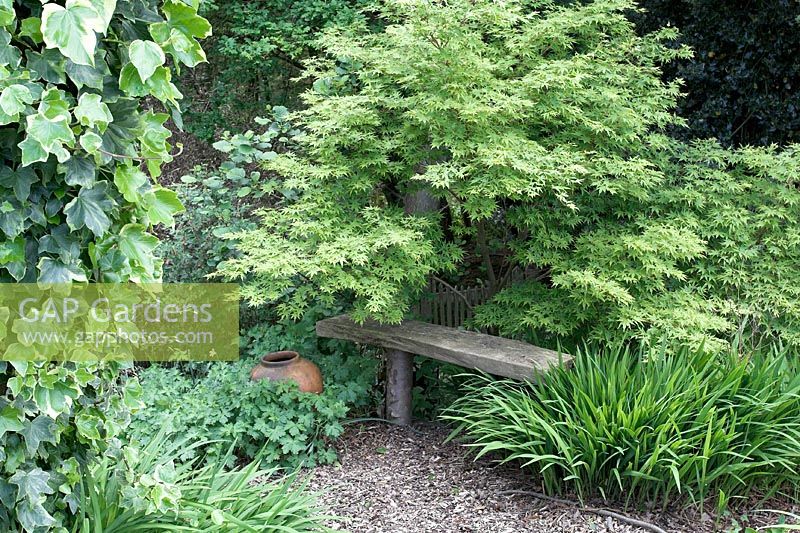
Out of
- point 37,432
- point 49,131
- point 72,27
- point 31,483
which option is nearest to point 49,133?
point 49,131

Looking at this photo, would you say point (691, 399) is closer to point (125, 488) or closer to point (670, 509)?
point (670, 509)

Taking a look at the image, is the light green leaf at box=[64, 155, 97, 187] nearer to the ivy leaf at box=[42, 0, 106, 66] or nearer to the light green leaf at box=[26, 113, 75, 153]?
the light green leaf at box=[26, 113, 75, 153]

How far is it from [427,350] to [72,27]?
2782 millimetres

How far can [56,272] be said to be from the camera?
5.79ft

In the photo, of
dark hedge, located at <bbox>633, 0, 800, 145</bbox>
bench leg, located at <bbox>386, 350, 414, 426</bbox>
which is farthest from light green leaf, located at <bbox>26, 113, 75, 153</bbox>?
dark hedge, located at <bbox>633, 0, 800, 145</bbox>

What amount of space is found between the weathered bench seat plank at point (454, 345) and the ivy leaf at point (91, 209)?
7.61ft

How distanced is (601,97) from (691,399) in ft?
5.46

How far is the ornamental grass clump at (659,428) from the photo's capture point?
10.2ft

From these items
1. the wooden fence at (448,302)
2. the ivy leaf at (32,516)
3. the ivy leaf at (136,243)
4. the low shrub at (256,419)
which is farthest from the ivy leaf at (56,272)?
the wooden fence at (448,302)

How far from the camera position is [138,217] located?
198 cm

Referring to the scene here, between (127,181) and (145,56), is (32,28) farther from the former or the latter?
(127,181)

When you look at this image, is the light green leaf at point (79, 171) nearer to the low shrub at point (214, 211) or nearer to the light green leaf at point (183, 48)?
the light green leaf at point (183, 48)

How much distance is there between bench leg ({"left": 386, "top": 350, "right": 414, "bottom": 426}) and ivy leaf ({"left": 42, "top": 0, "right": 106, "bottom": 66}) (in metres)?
3.09

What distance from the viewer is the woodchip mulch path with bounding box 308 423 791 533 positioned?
317 cm
